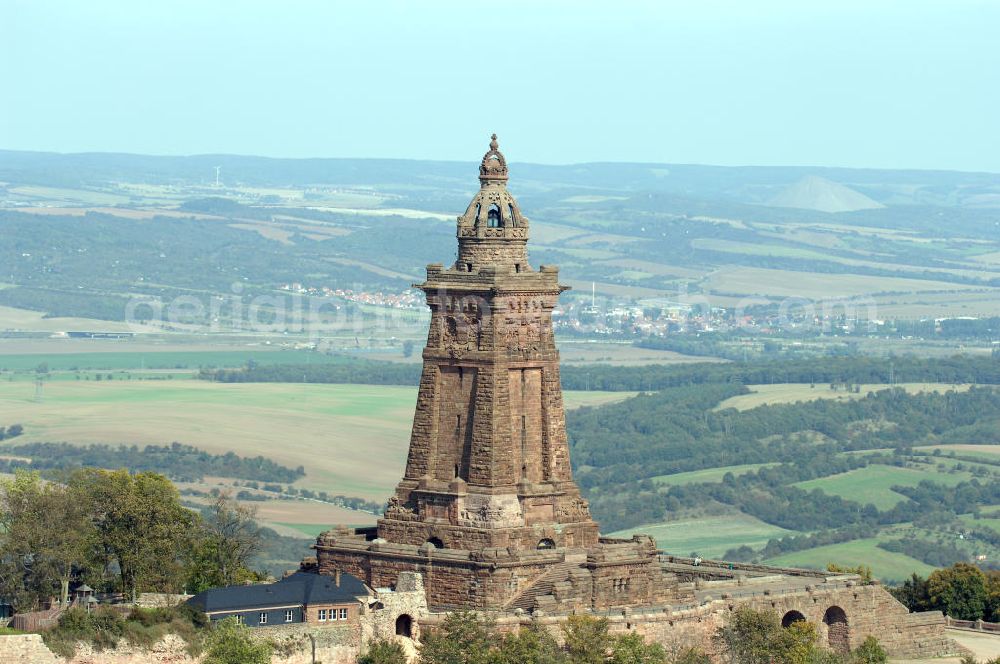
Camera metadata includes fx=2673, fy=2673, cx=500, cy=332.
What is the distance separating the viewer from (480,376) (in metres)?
82.4

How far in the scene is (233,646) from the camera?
71125mm

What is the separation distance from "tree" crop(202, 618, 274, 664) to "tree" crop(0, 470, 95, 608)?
783 centimetres

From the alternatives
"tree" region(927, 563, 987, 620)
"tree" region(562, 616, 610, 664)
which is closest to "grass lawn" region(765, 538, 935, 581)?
"tree" region(927, 563, 987, 620)

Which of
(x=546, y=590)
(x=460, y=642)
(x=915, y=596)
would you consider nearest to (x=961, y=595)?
(x=915, y=596)

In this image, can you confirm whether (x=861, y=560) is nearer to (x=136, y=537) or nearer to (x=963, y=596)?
(x=963, y=596)

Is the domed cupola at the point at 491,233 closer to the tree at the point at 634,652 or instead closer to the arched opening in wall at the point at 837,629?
the tree at the point at 634,652

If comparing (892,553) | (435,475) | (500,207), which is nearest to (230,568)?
(435,475)

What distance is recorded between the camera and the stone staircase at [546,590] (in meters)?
78.2

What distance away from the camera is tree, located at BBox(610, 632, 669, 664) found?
75.4 metres

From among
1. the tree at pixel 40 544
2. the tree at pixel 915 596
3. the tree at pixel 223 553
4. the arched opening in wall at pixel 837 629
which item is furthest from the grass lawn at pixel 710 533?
the tree at pixel 40 544

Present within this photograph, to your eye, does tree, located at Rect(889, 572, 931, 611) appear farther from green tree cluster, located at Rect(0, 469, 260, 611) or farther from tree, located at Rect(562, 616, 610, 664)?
green tree cluster, located at Rect(0, 469, 260, 611)

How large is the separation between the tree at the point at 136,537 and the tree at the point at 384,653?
9724 millimetres

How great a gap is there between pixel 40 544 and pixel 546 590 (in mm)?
14926

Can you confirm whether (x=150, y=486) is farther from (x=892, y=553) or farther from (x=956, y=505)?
(x=956, y=505)
